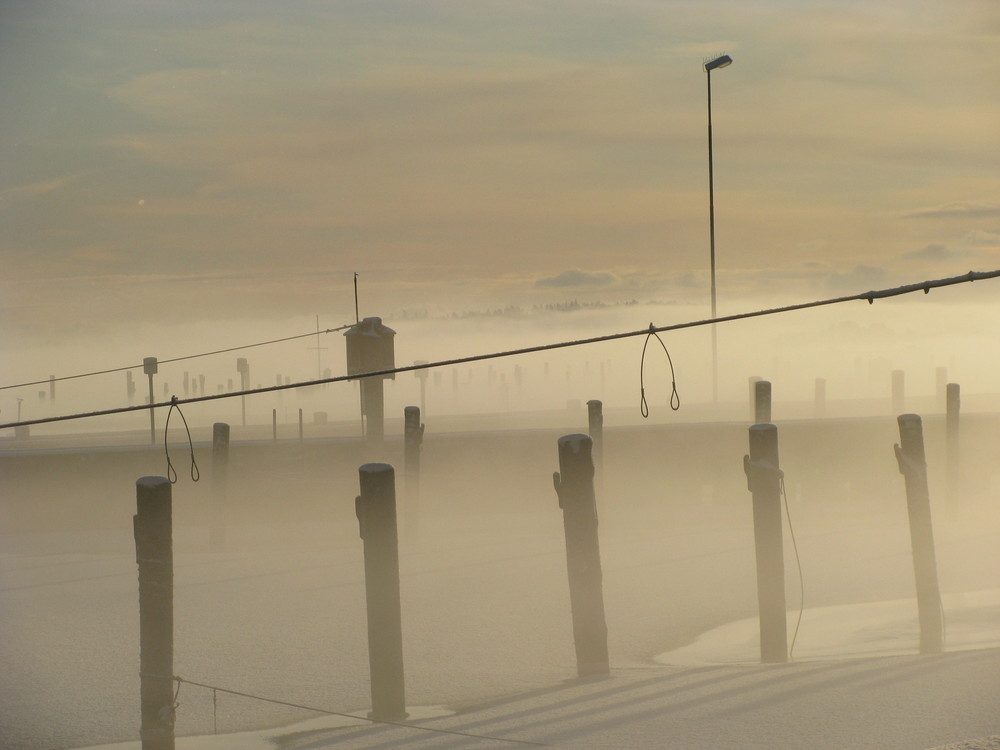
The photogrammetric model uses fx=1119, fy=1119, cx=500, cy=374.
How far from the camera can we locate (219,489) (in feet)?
70.3

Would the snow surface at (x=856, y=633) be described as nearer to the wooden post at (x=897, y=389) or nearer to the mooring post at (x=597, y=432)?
the mooring post at (x=597, y=432)

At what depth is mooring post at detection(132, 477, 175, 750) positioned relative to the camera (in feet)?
30.3

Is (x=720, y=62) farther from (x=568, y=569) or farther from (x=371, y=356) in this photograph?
(x=568, y=569)

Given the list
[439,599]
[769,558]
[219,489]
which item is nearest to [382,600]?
[769,558]

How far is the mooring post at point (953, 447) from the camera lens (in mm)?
24422

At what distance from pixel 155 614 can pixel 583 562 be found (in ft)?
13.1

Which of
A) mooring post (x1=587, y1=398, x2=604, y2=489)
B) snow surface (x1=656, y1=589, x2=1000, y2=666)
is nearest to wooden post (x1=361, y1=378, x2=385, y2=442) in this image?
mooring post (x1=587, y1=398, x2=604, y2=489)

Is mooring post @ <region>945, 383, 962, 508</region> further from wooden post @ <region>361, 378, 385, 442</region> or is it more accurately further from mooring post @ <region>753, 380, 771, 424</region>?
wooden post @ <region>361, 378, 385, 442</region>

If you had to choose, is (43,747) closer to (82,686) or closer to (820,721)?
(82,686)

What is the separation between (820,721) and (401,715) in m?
3.51

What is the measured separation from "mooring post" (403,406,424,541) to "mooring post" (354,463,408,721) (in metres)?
10.8

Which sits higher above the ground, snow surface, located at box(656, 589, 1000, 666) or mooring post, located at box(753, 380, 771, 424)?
mooring post, located at box(753, 380, 771, 424)

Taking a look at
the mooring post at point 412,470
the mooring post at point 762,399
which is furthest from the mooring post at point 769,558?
the mooring post at point 762,399

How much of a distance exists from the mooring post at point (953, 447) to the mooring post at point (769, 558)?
13.7 metres
